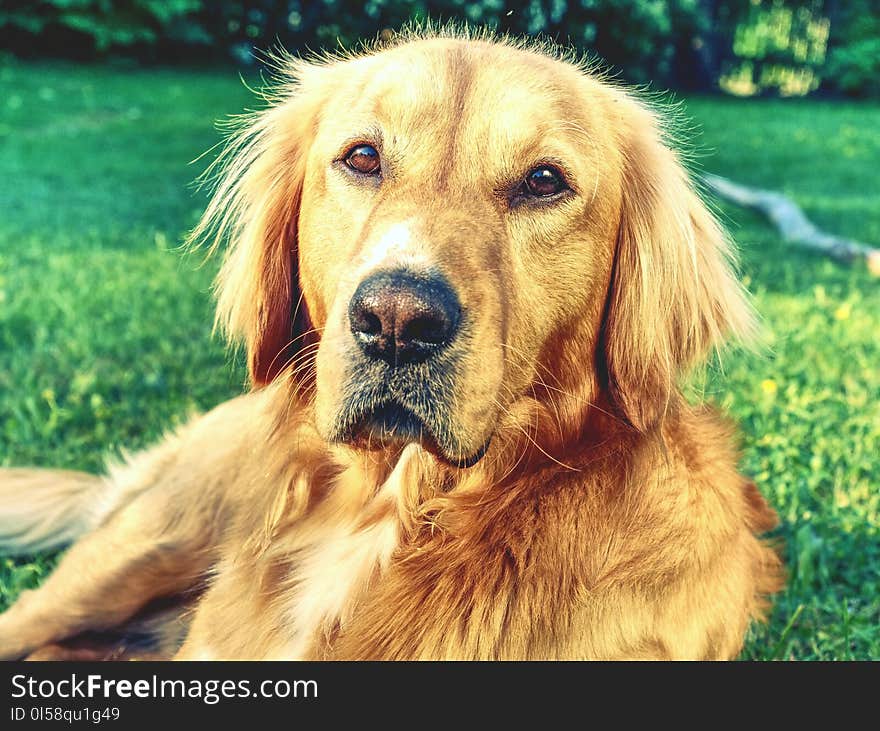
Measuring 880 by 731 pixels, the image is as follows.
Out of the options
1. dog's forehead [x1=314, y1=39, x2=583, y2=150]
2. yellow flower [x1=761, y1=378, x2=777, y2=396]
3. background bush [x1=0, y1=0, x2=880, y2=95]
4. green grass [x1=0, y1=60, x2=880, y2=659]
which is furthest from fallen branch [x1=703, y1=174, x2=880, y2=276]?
dog's forehead [x1=314, y1=39, x2=583, y2=150]

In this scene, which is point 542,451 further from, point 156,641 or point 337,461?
point 156,641

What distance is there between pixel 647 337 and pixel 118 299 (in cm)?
Answer: 445

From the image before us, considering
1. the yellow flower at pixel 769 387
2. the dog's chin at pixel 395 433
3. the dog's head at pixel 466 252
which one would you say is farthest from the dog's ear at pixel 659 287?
the yellow flower at pixel 769 387

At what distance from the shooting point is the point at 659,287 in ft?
8.54

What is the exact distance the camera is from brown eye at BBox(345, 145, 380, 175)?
2459 mm

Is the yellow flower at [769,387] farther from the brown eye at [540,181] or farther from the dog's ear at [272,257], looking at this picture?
the dog's ear at [272,257]

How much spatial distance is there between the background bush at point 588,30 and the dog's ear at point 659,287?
7.09m

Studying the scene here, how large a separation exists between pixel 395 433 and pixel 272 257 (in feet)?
2.93

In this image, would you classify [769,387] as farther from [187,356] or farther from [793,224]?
[793,224]

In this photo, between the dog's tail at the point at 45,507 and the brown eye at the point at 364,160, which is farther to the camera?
the dog's tail at the point at 45,507

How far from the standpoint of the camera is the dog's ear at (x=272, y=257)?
273 centimetres

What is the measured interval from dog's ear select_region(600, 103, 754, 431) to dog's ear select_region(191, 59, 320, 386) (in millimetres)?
942

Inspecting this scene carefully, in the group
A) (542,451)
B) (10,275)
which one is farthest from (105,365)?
(542,451)

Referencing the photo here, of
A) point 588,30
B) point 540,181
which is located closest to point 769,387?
point 540,181
